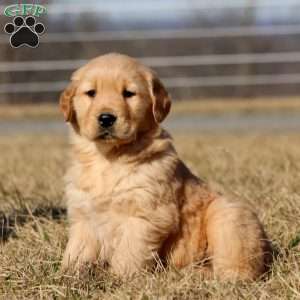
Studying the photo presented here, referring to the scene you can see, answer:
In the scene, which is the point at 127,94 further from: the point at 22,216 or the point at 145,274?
the point at 22,216

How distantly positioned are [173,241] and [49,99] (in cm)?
1083

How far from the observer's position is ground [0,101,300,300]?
304 centimetres

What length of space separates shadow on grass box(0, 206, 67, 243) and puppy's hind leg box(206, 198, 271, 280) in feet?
3.97

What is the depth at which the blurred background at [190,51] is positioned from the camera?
519 inches

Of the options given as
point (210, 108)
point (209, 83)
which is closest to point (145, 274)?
point (209, 83)

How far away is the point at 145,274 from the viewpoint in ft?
10.6

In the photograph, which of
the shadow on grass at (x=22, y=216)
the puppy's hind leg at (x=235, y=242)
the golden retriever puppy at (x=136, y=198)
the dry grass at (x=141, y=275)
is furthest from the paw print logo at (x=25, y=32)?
the puppy's hind leg at (x=235, y=242)

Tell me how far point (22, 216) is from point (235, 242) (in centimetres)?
152

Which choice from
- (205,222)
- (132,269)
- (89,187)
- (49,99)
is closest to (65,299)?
(132,269)

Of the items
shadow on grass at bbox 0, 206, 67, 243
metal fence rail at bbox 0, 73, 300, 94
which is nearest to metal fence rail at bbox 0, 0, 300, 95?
metal fence rail at bbox 0, 73, 300, 94

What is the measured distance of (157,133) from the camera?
3.68 metres

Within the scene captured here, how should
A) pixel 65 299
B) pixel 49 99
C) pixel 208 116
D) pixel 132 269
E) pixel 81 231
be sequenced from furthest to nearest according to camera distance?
1. pixel 49 99
2. pixel 208 116
3. pixel 81 231
4. pixel 132 269
5. pixel 65 299

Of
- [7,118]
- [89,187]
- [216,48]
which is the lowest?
[7,118]

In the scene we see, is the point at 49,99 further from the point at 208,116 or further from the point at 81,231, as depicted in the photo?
the point at 81,231
